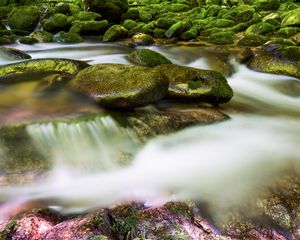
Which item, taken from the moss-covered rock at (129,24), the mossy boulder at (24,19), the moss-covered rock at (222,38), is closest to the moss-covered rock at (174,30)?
the moss-covered rock at (222,38)

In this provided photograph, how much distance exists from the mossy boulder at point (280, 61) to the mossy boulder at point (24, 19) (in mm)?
9658

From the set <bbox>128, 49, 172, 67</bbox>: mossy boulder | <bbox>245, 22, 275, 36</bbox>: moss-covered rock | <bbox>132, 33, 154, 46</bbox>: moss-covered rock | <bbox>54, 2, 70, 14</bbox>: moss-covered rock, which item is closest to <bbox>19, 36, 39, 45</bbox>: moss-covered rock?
<bbox>132, 33, 154, 46</bbox>: moss-covered rock

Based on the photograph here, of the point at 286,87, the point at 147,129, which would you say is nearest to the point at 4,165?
the point at 147,129

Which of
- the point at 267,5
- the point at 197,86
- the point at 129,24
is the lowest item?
the point at 129,24

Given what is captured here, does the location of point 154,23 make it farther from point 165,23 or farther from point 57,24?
point 57,24

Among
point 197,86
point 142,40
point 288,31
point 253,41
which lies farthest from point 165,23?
point 197,86

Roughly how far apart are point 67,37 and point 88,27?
1.23 m

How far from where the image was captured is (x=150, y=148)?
597 centimetres

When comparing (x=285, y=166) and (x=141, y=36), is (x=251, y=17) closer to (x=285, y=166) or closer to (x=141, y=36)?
(x=141, y=36)

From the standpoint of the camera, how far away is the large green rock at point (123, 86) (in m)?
6.45

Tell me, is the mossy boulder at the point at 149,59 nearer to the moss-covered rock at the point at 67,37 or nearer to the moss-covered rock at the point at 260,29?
the moss-covered rock at the point at 67,37

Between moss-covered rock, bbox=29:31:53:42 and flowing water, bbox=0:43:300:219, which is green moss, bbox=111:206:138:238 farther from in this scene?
moss-covered rock, bbox=29:31:53:42

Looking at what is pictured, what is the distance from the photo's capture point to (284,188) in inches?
194

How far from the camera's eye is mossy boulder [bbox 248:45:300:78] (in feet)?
32.2
